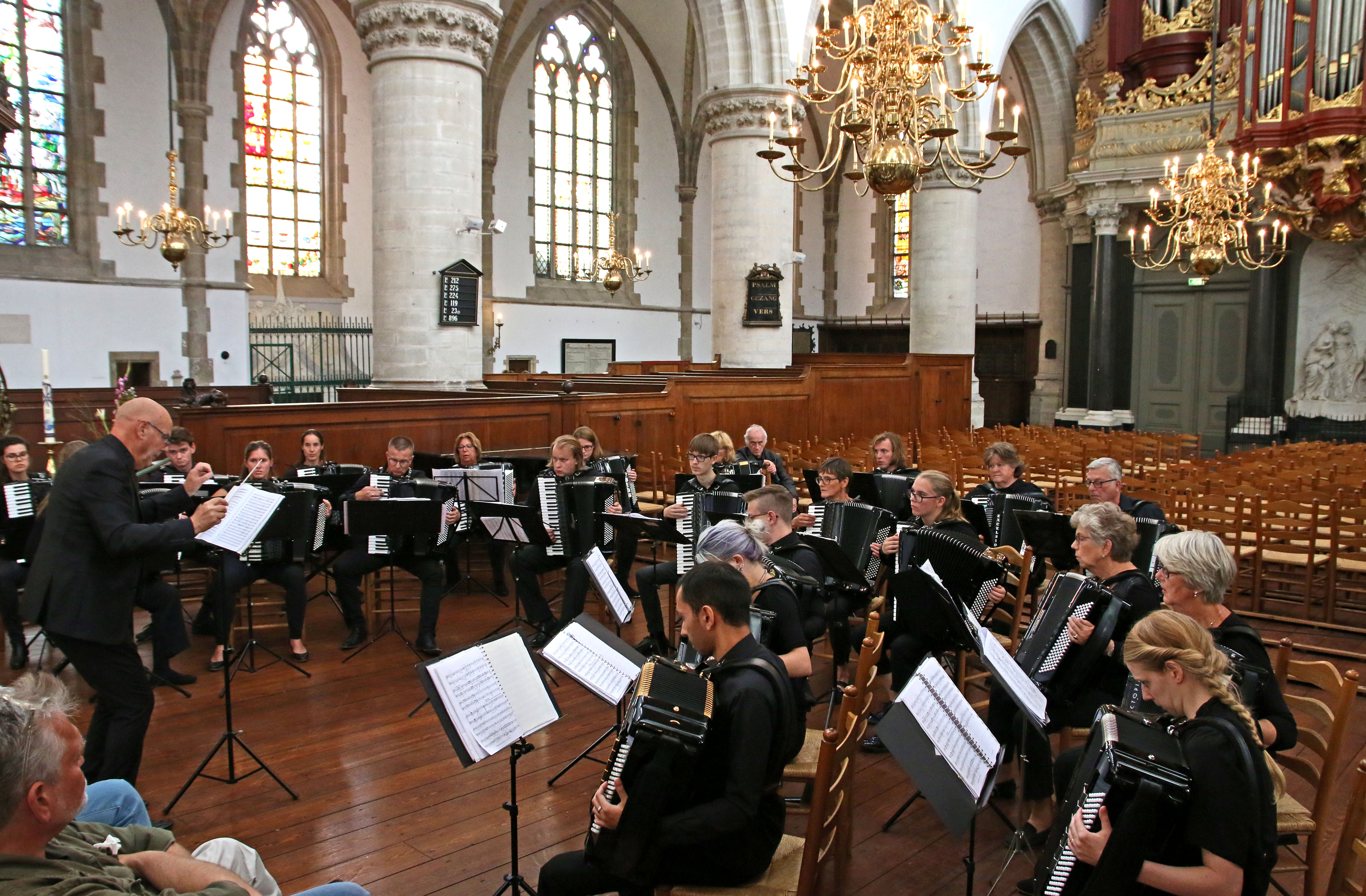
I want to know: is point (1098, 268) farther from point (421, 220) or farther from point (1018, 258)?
point (421, 220)

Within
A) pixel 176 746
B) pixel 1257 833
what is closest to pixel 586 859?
pixel 1257 833

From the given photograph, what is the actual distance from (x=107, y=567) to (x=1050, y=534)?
4.21 meters

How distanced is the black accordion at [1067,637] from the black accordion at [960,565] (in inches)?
24.3

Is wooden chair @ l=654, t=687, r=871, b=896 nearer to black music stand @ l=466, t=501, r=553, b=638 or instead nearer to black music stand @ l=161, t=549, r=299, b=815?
black music stand @ l=161, t=549, r=299, b=815

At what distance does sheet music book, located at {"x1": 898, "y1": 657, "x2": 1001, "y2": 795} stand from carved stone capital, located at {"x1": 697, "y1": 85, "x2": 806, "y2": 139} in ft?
41.0

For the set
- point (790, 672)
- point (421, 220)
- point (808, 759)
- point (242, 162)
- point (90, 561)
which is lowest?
point (808, 759)

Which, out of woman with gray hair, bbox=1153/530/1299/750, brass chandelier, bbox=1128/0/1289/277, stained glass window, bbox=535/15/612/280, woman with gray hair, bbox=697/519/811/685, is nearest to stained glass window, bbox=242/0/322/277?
stained glass window, bbox=535/15/612/280

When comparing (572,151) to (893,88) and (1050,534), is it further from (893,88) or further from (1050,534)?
(1050,534)

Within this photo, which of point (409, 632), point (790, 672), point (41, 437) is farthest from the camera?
point (41, 437)

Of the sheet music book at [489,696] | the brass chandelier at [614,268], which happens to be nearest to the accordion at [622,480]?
the sheet music book at [489,696]

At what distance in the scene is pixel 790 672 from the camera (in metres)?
3.45

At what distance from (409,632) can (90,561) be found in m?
3.24

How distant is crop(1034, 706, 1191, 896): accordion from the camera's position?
85.5 inches

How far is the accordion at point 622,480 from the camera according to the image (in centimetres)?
677
